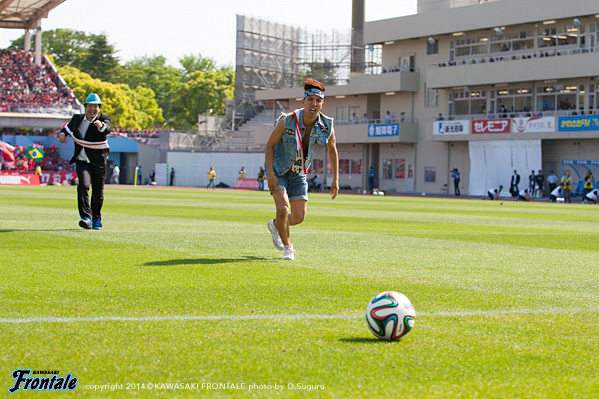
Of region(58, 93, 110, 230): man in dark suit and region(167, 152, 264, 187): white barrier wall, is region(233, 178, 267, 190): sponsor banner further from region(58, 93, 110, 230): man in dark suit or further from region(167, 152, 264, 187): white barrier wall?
region(58, 93, 110, 230): man in dark suit

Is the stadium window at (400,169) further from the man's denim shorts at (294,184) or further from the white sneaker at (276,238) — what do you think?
the man's denim shorts at (294,184)

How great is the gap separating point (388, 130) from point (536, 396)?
197 feet

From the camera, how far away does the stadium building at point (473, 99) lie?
5281cm

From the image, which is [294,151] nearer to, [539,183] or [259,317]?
[259,317]

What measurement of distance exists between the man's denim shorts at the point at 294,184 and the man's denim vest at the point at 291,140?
105 mm

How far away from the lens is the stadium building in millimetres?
52812

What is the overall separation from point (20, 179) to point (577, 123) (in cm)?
3889

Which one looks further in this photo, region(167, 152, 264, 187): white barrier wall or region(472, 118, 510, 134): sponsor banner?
region(167, 152, 264, 187): white barrier wall

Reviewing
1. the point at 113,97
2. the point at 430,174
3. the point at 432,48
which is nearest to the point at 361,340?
the point at 430,174

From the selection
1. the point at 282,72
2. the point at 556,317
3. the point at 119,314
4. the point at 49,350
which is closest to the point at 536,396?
the point at 556,317

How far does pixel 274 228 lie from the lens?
380 inches

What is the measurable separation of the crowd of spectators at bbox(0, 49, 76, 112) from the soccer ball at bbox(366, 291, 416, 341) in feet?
217

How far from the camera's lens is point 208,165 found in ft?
236

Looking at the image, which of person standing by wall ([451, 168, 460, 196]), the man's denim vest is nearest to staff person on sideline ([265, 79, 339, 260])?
the man's denim vest
